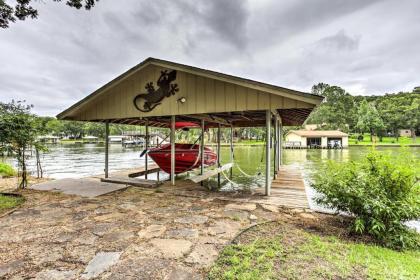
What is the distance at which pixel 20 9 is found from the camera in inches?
202

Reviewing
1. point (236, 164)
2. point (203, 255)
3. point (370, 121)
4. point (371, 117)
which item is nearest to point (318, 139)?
point (370, 121)

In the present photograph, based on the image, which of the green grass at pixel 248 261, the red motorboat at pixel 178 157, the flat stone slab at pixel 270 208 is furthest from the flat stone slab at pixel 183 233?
the red motorboat at pixel 178 157

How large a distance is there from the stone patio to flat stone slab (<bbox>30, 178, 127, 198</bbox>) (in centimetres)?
60

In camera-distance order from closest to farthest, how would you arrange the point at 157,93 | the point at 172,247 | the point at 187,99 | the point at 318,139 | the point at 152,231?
1. the point at 172,247
2. the point at 152,231
3. the point at 187,99
4. the point at 157,93
5. the point at 318,139

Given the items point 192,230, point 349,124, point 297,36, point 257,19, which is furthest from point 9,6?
point 349,124

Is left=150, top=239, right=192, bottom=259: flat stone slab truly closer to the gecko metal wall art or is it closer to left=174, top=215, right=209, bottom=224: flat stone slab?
left=174, top=215, right=209, bottom=224: flat stone slab

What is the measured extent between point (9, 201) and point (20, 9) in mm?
4404

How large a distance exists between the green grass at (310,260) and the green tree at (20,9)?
19.5 feet

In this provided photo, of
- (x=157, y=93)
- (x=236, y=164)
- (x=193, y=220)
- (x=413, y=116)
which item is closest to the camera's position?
(x=193, y=220)

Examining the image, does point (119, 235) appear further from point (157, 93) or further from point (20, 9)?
point (20, 9)

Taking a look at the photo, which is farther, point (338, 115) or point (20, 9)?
point (338, 115)

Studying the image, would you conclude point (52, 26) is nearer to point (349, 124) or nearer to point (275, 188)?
point (275, 188)

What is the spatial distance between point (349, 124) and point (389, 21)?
48.3 metres

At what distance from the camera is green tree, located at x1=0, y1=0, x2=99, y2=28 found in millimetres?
5007
